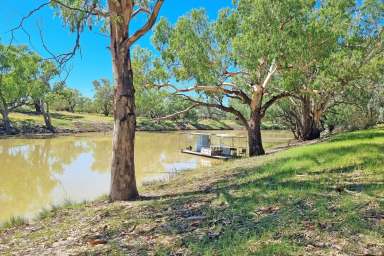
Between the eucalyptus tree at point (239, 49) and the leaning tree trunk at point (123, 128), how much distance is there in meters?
6.38

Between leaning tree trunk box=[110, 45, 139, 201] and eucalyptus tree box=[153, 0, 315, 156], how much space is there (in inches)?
251

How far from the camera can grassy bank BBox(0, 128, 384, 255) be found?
13.4 feet

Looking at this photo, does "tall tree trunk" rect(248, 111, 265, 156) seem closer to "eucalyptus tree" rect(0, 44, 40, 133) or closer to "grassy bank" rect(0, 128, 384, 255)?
"grassy bank" rect(0, 128, 384, 255)

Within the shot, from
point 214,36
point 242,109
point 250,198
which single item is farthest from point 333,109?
point 250,198

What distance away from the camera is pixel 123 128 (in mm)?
8016

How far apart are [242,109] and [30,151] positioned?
80.6 ft

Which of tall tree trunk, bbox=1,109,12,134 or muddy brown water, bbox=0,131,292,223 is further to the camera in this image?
tall tree trunk, bbox=1,109,12,134

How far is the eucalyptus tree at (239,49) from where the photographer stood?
1321 cm

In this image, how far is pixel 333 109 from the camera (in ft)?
103

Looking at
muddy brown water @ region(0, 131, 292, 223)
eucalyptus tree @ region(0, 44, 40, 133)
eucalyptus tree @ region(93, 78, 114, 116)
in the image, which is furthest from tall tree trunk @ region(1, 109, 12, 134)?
eucalyptus tree @ region(93, 78, 114, 116)

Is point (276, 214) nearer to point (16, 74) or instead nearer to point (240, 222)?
point (240, 222)

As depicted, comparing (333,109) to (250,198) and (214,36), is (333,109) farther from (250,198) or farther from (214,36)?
(250,198)

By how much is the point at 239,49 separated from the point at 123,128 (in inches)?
313

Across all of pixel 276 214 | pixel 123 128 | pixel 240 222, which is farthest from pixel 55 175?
pixel 276 214
